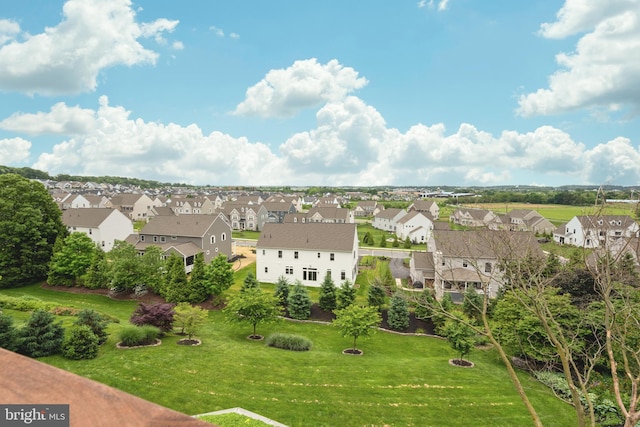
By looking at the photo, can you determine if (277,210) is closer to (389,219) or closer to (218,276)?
(389,219)

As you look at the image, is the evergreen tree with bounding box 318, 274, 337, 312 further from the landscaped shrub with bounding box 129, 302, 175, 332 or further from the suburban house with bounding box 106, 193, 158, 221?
the suburban house with bounding box 106, 193, 158, 221

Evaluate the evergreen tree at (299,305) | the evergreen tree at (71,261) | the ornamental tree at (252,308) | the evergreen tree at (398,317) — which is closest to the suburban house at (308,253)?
the evergreen tree at (299,305)

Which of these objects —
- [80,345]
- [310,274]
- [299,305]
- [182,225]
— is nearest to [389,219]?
[310,274]

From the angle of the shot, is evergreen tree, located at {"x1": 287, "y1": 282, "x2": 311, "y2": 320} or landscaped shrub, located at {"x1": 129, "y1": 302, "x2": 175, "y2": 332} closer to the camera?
landscaped shrub, located at {"x1": 129, "y1": 302, "x2": 175, "y2": 332}

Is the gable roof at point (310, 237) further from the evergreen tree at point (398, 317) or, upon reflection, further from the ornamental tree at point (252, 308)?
the ornamental tree at point (252, 308)

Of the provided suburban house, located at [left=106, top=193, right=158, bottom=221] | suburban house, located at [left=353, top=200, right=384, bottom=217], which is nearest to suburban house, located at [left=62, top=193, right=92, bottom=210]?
suburban house, located at [left=106, top=193, right=158, bottom=221]

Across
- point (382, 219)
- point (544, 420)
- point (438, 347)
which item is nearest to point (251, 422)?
point (544, 420)
